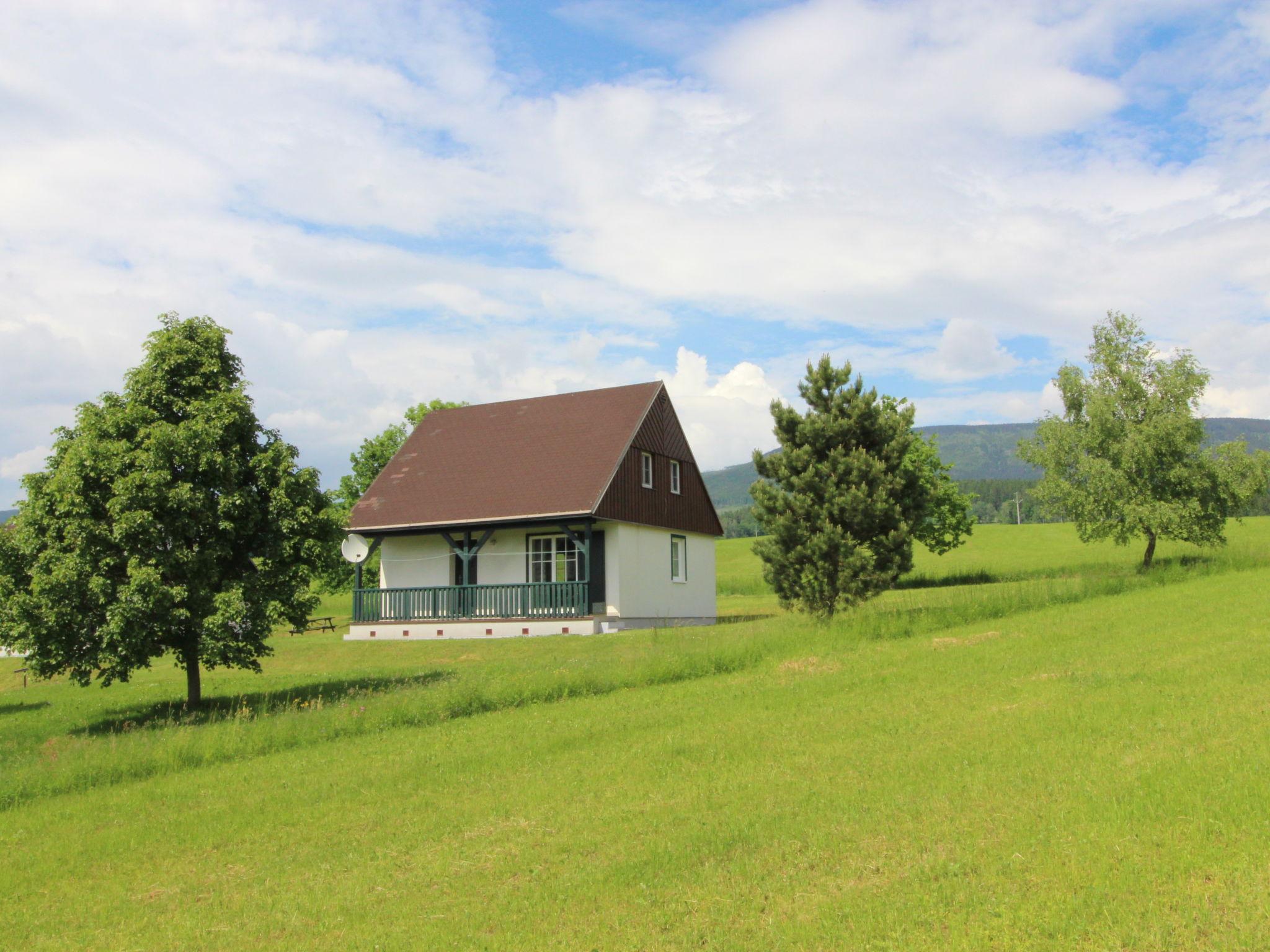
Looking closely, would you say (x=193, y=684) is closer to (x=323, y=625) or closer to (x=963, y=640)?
(x=963, y=640)

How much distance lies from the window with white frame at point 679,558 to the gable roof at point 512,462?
2.57m

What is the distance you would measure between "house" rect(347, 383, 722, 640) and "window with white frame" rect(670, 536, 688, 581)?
0.16ft

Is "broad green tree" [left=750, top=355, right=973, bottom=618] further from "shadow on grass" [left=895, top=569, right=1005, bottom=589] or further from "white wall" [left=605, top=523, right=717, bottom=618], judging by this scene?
"shadow on grass" [left=895, top=569, right=1005, bottom=589]

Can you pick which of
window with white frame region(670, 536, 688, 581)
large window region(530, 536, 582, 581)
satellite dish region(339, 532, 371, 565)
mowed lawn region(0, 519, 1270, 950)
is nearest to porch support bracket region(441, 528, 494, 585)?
large window region(530, 536, 582, 581)

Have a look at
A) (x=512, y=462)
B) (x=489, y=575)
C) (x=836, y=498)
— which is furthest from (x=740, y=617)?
(x=836, y=498)

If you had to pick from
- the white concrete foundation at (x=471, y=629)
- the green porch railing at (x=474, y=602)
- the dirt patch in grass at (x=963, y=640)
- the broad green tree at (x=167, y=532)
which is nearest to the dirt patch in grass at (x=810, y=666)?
the dirt patch in grass at (x=963, y=640)

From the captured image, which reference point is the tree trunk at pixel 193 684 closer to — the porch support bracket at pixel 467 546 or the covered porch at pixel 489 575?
the covered porch at pixel 489 575

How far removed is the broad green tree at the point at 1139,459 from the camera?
101ft

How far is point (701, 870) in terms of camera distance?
6758 mm

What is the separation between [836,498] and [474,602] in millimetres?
11707

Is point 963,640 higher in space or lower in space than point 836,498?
lower

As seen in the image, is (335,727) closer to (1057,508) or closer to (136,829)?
(136,829)

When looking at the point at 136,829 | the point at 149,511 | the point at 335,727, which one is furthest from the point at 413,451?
the point at 136,829

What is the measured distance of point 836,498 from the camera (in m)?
21.2
